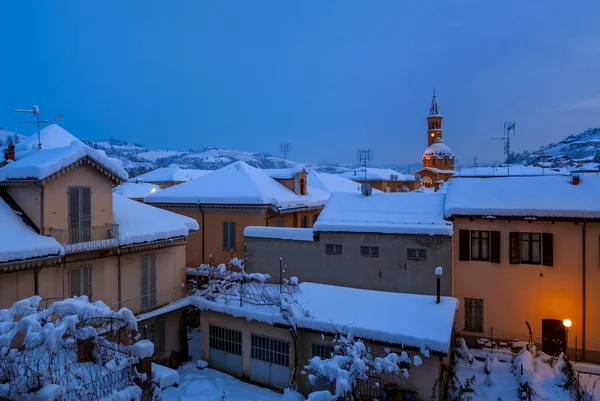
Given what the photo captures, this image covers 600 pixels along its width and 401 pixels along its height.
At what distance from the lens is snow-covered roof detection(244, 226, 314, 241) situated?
20062 mm

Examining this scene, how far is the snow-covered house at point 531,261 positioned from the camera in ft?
55.2

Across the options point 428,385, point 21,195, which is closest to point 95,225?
point 21,195

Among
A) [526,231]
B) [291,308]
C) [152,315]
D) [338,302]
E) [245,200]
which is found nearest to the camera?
[291,308]

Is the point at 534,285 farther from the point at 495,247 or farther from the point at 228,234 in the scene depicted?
the point at 228,234

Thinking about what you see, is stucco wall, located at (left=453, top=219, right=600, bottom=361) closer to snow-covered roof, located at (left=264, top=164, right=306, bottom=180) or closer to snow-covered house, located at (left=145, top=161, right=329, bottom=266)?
snow-covered house, located at (left=145, top=161, right=329, bottom=266)

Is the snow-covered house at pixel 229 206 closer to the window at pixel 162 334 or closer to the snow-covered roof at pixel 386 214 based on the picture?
the snow-covered roof at pixel 386 214

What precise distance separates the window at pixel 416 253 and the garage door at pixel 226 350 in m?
7.95

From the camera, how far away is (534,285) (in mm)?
17500

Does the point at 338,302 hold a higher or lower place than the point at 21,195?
lower

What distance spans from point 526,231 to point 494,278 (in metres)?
2.40

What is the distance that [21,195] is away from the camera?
14141 millimetres

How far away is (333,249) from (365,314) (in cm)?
635

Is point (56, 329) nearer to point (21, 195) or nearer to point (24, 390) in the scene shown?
point (24, 390)

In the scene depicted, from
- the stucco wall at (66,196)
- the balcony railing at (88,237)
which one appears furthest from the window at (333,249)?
the stucco wall at (66,196)
